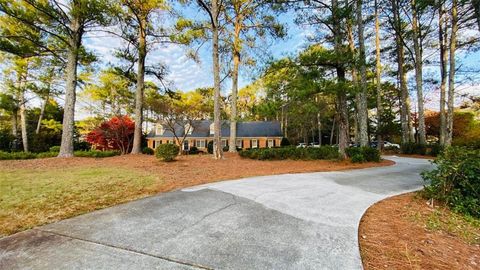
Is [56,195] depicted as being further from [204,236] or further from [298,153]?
[298,153]

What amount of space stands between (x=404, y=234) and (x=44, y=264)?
3954 millimetres

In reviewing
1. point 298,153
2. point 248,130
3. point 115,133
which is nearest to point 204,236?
point 298,153

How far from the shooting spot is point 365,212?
140 inches

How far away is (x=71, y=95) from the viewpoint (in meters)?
10.7

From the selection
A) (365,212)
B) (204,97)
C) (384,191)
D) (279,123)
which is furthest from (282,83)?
(279,123)

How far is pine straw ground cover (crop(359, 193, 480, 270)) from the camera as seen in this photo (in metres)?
2.18

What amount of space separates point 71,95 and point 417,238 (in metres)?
13.5

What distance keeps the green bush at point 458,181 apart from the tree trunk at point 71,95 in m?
A: 13.5

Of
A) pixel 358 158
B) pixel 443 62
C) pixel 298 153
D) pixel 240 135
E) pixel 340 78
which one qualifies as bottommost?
pixel 358 158

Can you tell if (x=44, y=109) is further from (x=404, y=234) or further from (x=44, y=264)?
(x=404, y=234)

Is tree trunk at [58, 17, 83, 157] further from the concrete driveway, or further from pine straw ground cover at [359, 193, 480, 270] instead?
pine straw ground cover at [359, 193, 480, 270]

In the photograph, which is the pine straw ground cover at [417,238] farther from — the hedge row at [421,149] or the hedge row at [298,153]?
→ the hedge row at [421,149]

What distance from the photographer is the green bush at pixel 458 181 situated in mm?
3684

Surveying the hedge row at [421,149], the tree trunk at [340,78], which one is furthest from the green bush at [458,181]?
the hedge row at [421,149]
